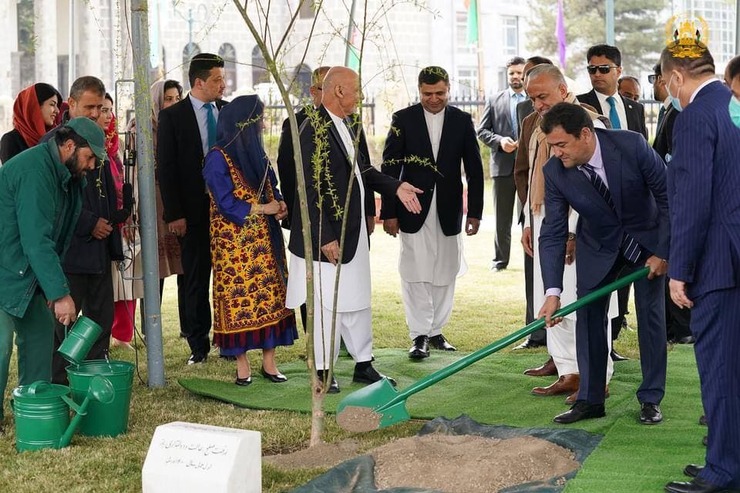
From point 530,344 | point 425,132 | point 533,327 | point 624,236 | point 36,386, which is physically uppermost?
point 425,132

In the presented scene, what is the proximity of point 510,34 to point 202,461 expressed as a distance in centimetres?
4536

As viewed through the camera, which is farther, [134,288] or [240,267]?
[134,288]

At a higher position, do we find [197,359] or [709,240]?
[709,240]

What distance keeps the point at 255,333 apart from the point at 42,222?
1.73 meters

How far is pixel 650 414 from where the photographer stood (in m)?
5.42

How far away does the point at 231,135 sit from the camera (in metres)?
6.36

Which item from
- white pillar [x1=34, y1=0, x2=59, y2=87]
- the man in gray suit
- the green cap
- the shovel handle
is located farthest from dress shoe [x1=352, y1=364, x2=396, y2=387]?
white pillar [x1=34, y1=0, x2=59, y2=87]

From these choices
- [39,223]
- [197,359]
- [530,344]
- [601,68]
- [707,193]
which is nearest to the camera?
[707,193]

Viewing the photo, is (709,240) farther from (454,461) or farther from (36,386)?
(36,386)

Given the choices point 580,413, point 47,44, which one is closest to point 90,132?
point 580,413

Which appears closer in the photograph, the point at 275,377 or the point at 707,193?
the point at 707,193

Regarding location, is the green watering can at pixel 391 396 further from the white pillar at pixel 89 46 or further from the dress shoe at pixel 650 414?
the white pillar at pixel 89 46

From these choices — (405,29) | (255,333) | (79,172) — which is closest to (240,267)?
(255,333)

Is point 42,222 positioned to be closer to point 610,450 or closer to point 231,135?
point 231,135
